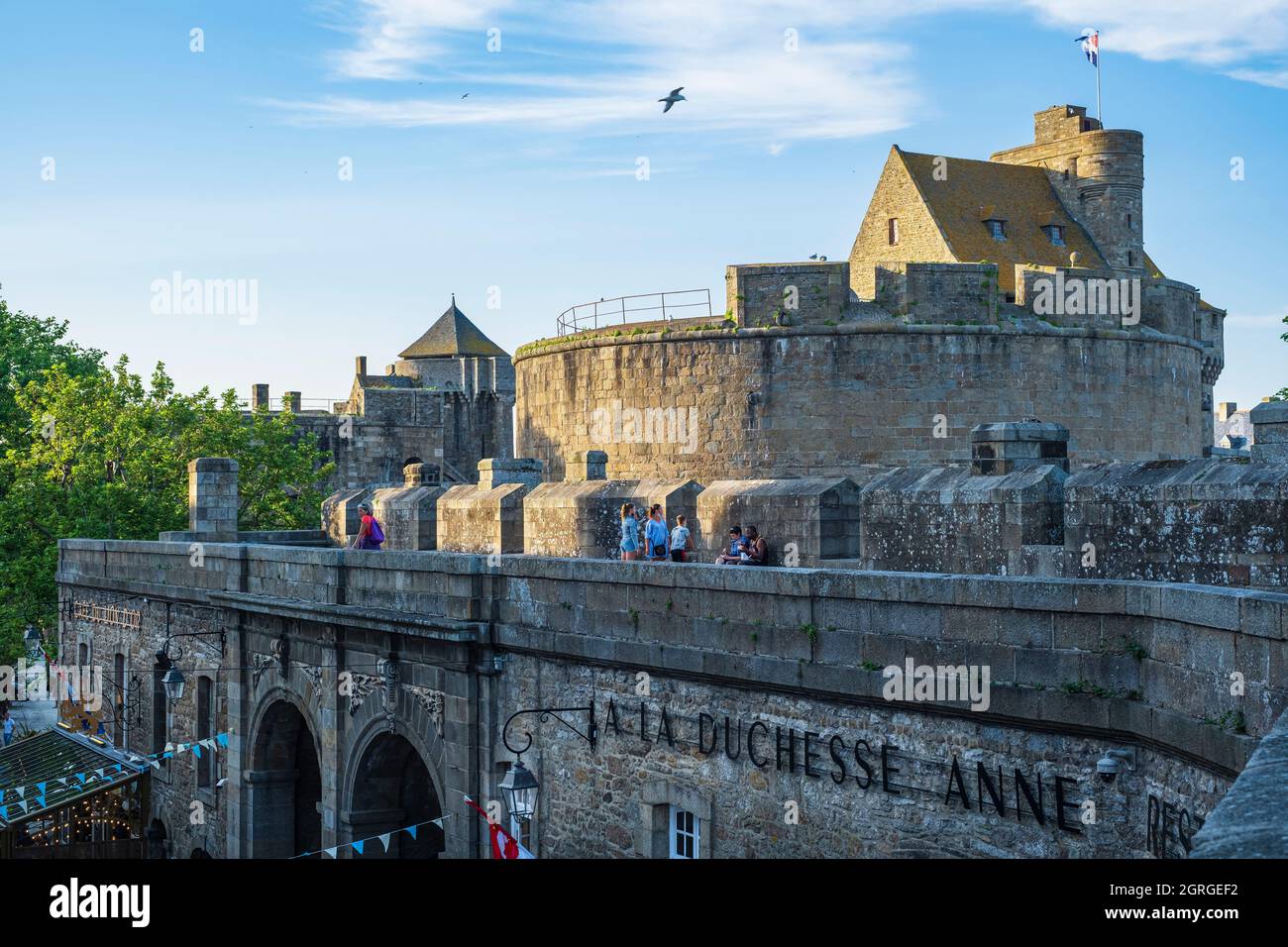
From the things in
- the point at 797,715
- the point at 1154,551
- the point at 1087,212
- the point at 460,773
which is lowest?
the point at 460,773

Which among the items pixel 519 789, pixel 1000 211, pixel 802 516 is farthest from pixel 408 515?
pixel 1000 211

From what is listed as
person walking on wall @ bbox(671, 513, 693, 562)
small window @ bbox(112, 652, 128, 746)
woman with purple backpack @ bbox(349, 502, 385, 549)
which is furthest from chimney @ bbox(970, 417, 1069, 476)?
small window @ bbox(112, 652, 128, 746)

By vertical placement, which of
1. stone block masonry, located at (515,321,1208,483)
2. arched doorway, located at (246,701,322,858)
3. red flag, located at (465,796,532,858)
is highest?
stone block masonry, located at (515,321,1208,483)

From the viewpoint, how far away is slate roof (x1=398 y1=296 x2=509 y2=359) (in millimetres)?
71125

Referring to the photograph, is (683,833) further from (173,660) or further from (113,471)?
(113,471)

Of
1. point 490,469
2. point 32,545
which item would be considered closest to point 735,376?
point 490,469

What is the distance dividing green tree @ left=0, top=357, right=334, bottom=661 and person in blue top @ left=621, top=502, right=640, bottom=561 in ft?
64.3

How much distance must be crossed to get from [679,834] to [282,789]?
29.0ft

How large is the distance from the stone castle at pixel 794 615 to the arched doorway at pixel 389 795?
0.03 meters

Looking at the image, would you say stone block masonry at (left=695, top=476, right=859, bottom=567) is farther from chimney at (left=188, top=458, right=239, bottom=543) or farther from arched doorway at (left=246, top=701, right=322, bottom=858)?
chimney at (left=188, top=458, right=239, bottom=543)

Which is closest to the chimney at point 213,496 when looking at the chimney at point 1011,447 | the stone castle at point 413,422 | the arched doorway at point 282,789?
the arched doorway at point 282,789

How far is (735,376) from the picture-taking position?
27641 mm
